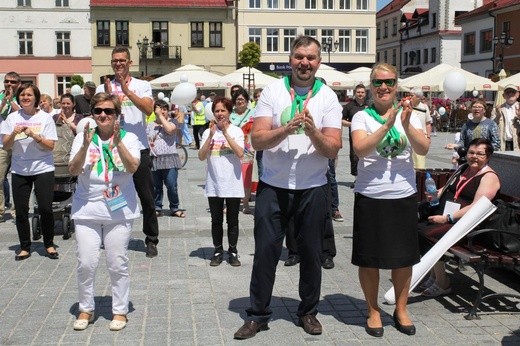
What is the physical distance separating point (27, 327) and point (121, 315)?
28.0 inches

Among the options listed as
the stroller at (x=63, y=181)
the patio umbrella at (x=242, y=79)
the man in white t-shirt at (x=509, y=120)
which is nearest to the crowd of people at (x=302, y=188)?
the stroller at (x=63, y=181)

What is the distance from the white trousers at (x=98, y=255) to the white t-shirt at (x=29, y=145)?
102 inches

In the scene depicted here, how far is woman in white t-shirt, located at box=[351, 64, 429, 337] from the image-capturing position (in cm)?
502

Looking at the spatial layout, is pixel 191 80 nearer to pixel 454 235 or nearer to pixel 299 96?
pixel 454 235

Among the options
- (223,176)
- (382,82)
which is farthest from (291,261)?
(382,82)

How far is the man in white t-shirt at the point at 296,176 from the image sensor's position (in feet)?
16.2

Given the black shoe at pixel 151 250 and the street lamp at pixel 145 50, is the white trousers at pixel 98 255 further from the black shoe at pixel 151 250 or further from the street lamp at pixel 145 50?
the street lamp at pixel 145 50

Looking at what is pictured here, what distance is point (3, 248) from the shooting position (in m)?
8.30

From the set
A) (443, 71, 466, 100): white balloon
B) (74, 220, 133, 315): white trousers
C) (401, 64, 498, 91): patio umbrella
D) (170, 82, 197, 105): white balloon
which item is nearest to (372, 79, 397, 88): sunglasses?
(74, 220, 133, 315): white trousers

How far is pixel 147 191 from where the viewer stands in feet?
25.5

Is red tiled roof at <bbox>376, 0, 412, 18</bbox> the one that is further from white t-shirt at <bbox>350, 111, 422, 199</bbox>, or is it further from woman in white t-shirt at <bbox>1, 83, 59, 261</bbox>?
white t-shirt at <bbox>350, 111, 422, 199</bbox>

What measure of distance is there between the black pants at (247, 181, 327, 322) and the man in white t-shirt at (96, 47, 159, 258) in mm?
2398

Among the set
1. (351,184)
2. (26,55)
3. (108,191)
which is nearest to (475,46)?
(26,55)

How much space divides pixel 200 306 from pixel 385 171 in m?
1.95
